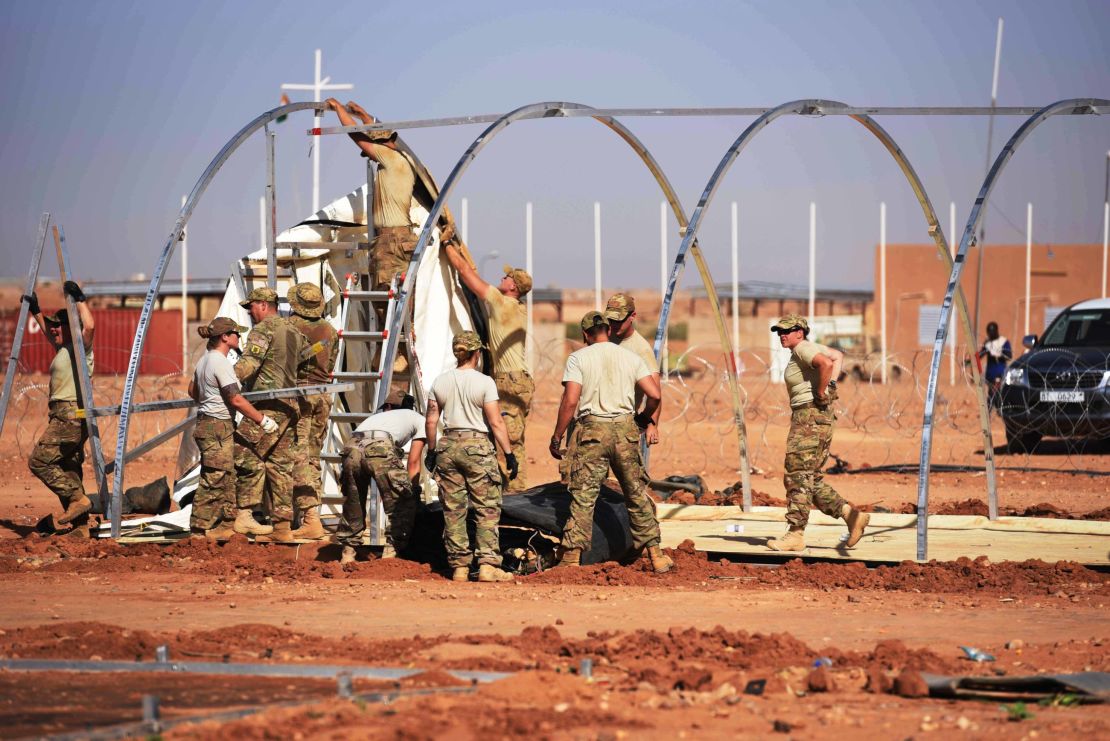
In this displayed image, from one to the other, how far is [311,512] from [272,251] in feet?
8.66

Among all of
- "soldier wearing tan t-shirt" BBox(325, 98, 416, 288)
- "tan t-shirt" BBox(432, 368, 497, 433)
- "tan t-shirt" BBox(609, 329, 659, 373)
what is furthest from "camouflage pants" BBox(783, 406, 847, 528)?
"soldier wearing tan t-shirt" BBox(325, 98, 416, 288)

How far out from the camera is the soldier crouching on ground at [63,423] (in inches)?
445

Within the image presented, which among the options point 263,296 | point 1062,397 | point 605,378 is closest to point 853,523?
point 605,378

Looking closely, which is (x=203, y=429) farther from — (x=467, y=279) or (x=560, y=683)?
(x=560, y=683)

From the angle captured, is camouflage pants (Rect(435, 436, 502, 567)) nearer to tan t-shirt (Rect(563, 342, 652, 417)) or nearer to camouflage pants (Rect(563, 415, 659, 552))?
camouflage pants (Rect(563, 415, 659, 552))

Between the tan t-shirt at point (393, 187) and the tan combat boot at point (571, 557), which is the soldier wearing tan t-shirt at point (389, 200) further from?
the tan combat boot at point (571, 557)

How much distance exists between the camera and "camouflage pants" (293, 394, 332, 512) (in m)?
11.0

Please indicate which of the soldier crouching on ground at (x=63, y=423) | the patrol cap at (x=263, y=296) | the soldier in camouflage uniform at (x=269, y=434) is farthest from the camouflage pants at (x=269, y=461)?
the soldier crouching on ground at (x=63, y=423)

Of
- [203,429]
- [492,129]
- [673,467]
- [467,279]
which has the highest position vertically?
[492,129]

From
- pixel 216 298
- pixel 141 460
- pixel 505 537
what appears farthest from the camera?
pixel 216 298

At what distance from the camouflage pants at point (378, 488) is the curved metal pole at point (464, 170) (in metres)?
0.43

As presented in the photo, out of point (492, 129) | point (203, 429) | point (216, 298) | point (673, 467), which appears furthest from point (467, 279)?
point (216, 298)

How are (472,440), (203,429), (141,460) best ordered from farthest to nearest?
(141,460), (203,429), (472,440)

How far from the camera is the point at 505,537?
32.6 ft
